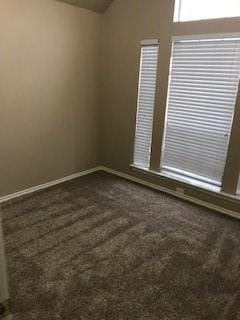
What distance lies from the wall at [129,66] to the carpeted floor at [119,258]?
24.8 inches

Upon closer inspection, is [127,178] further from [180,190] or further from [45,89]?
[45,89]

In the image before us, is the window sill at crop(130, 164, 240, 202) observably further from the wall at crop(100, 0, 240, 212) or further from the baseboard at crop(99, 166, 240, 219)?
the baseboard at crop(99, 166, 240, 219)

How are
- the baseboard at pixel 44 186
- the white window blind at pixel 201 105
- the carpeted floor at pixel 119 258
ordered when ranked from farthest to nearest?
the baseboard at pixel 44 186 → the white window blind at pixel 201 105 → the carpeted floor at pixel 119 258

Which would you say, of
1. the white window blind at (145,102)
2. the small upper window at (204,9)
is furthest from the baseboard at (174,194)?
the small upper window at (204,9)

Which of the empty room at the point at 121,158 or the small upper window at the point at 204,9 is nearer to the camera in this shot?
the empty room at the point at 121,158

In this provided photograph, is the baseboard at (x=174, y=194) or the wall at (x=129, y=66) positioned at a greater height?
the wall at (x=129, y=66)

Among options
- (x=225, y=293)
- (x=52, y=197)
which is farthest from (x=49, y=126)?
(x=225, y=293)

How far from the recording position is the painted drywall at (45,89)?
2.99 m

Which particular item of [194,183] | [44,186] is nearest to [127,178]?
[194,183]

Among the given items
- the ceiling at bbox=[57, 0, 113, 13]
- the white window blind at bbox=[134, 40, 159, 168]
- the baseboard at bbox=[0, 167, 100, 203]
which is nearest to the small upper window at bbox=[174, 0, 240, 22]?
the white window blind at bbox=[134, 40, 159, 168]

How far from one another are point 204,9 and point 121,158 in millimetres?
2162

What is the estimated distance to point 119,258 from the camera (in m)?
2.33

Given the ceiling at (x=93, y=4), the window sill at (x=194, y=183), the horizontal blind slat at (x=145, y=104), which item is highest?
the ceiling at (x=93, y=4)

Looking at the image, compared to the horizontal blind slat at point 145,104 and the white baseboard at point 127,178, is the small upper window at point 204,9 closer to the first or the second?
the horizontal blind slat at point 145,104
